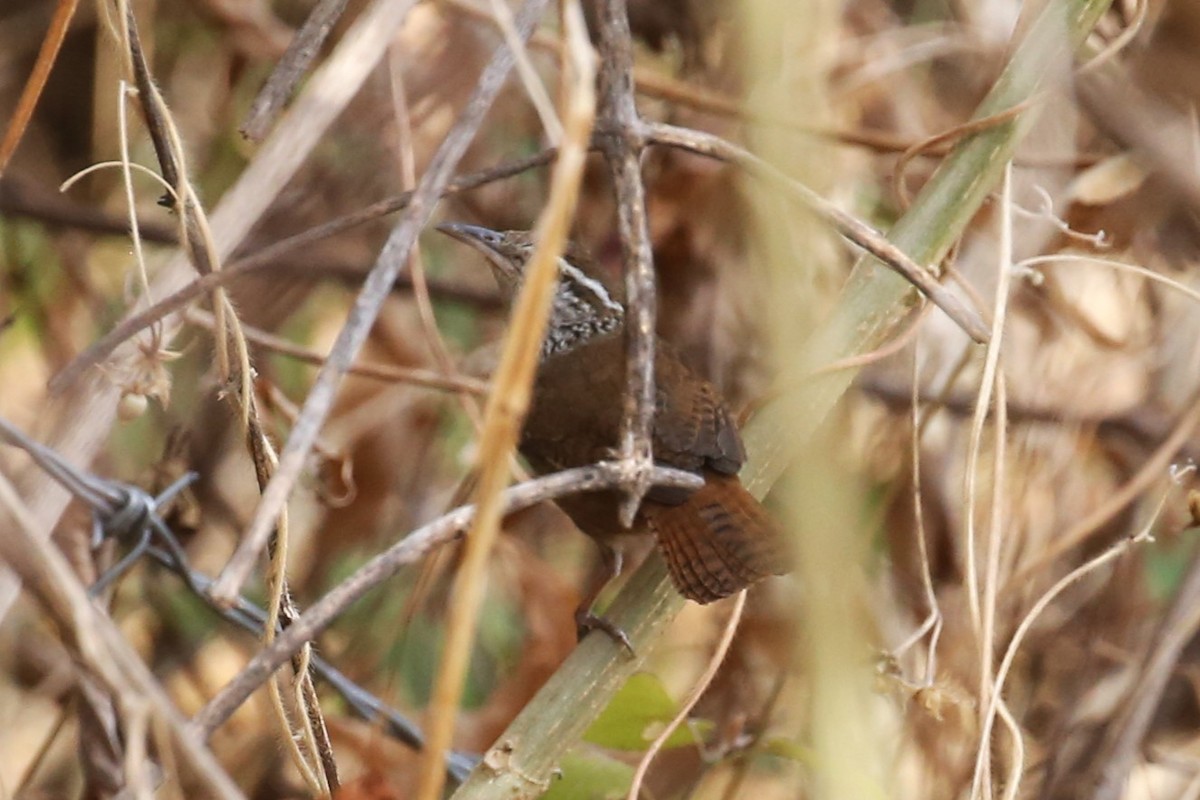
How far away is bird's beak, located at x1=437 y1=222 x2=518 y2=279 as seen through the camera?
2619 millimetres

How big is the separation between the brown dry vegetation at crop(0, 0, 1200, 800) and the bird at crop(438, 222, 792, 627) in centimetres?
17

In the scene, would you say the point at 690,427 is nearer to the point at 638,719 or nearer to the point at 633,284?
the point at 638,719

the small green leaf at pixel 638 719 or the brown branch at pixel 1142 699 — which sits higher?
the brown branch at pixel 1142 699

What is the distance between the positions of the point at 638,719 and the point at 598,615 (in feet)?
0.83

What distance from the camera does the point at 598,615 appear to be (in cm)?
175

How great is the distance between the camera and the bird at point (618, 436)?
6.16 feet

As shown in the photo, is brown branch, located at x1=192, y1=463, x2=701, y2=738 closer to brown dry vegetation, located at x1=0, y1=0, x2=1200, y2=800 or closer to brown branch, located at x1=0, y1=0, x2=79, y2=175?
brown branch, located at x1=0, y1=0, x2=79, y2=175

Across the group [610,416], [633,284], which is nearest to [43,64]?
[633,284]

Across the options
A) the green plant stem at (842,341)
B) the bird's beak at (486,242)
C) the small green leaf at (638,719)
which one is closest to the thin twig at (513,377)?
the green plant stem at (842,341)

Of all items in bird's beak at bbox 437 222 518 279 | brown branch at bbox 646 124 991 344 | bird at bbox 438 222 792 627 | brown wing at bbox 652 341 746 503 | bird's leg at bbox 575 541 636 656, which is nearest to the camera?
brown branch at bbox 646 124 991 344

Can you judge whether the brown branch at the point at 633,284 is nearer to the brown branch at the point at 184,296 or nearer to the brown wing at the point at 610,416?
the brown branch at the point at 184,296

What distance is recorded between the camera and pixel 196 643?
2980mm

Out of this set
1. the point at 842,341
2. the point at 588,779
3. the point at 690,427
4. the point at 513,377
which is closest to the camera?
the point at 513,377

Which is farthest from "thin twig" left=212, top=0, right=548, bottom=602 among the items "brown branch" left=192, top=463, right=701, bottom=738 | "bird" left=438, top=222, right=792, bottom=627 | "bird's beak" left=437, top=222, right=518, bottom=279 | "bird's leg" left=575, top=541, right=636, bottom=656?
"bird's beak" left=437, top=222, right=518, bottom=279
